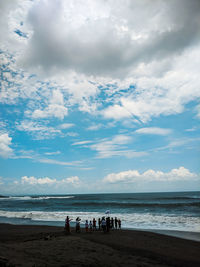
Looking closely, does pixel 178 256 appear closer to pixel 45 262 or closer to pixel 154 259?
pixel 154 259

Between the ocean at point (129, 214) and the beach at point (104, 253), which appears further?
the ocean at point (129, 214)

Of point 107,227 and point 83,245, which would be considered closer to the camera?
point 83,245

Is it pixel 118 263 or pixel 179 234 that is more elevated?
pixel 118 263

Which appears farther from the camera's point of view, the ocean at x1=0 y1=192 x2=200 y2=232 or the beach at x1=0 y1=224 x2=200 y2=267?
the ocean at x1=0 y1=192 x2=200 y2=232

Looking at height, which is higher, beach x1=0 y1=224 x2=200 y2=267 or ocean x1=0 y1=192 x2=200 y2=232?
beach x1=0 y1=224 x2=200 y2=267

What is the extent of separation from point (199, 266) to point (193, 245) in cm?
419

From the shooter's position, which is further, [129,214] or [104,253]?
[129,214]

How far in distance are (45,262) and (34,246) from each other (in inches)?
122

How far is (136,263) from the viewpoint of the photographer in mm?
9484

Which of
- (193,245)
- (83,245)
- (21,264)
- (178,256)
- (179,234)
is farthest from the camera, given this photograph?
(179,234)

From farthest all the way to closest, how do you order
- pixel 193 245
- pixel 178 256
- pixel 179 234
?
1. pixel 179 234
2. pixel 193 245
3. pixel 178 256

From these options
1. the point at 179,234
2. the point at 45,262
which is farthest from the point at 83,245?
the point at 179,234

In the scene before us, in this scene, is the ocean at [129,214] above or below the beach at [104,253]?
below

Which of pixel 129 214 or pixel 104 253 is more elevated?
→ pixel 104 253
